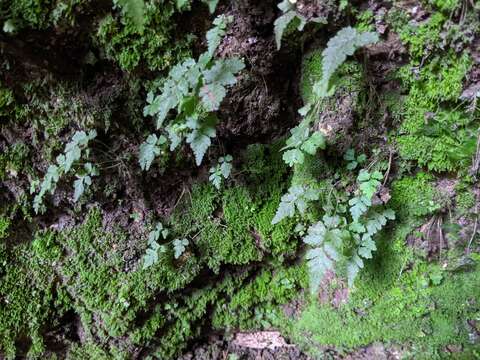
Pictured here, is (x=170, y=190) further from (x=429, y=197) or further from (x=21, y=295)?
(x=429, y=197)

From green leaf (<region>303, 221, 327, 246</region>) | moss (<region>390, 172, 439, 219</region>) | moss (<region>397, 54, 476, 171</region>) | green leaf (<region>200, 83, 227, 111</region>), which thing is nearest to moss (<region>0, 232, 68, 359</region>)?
green leaf (<region>200, 83, 227, 111</region>)

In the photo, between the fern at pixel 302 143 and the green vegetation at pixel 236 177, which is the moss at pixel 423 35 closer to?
the green vegetation at pixel 236 177

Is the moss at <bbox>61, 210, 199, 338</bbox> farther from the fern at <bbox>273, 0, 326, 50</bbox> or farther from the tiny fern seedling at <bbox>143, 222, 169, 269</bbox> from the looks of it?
the fern at <bbox>273, 0, 326, 50</bbox>

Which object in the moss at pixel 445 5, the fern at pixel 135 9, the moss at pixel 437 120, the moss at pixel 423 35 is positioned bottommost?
the moss at pixel 437 120

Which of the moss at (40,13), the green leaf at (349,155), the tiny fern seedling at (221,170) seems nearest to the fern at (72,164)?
the moss at (40,13)

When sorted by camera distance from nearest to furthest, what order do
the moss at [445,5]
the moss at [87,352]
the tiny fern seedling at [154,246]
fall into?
1. the moss at [445,5]
2. the tiny fern seedling at [154,246]
3. the moss at [87,352]

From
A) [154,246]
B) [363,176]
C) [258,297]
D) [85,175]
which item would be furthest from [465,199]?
[85,175]

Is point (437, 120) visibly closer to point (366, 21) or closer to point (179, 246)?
point (366, 21)

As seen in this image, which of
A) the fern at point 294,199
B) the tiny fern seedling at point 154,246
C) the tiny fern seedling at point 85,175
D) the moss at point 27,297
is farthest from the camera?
the moss at point 27,297
